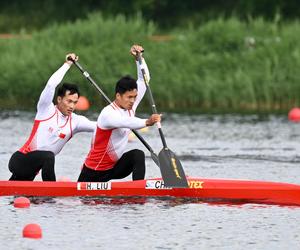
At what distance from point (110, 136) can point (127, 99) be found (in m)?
0.54

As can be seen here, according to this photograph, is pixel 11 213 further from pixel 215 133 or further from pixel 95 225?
pixel 215 133

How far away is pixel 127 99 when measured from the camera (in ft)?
53.9

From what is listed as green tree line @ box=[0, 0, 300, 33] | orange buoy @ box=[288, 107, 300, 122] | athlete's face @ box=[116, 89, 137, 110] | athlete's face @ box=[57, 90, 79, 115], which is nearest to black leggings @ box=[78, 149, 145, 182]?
athlete's face @ box=[116, 89, 137, 110]

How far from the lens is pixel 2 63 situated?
106 ft

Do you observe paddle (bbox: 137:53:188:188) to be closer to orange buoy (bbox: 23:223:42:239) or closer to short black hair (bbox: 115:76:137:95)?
short black hair (bbox: 115:76:137:95)

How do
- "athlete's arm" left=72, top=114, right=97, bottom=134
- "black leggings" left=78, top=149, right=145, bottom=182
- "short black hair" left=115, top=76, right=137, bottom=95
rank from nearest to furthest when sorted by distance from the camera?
"short black hair" left=115, top=76, right=137, bottom=95 < "black leggings" left=78, top=149, right=145, bottom=182 < "athlete's arm" left=72, top=114, right=97, bottom=134

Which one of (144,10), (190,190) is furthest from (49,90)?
(144,10)

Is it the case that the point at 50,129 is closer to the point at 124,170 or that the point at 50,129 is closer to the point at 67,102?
the point at 67,102

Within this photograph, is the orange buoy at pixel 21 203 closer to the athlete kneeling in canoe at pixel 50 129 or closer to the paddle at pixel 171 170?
the athlete kneeling in canoe at pixel 50 129

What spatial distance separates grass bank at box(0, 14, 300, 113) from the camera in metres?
30.7

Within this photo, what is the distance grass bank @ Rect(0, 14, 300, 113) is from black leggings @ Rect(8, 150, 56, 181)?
13997 millimetres

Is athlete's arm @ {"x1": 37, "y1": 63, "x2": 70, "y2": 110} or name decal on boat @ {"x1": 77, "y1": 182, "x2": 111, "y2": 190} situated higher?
athlete's arm @ {"x1": 37, "y1": 63, "x2": 70, "y2": 110}

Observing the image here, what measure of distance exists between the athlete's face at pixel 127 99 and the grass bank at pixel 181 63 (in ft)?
46.4

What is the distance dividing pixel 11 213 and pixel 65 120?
1.50 m
